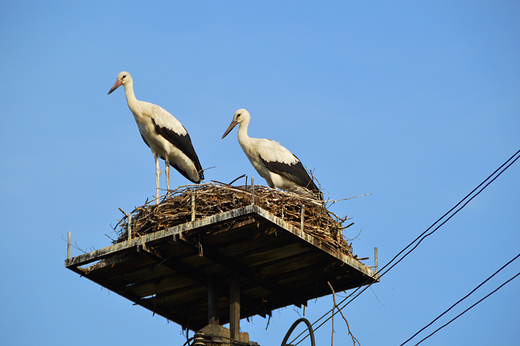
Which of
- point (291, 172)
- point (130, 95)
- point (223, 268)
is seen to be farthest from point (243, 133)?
point (223, 268)

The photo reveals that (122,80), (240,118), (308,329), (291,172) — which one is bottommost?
(308,329)

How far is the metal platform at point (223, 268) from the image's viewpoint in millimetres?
11391

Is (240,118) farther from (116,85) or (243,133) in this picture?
(116,85)

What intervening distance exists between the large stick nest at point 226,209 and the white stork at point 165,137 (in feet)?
10.9

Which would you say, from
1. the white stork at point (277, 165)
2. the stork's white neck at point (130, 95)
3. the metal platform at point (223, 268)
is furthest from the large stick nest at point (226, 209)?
the stork's white neck at point (130, 95)

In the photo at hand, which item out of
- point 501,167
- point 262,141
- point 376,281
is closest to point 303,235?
point 376,281

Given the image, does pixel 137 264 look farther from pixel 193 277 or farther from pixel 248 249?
pixel 248 249

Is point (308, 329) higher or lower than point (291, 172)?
lower

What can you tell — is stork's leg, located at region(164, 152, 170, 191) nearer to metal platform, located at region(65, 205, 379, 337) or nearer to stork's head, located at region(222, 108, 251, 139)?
stork's head, located at region(222, 108, 251, 139)

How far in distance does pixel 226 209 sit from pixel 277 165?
3.49 metres

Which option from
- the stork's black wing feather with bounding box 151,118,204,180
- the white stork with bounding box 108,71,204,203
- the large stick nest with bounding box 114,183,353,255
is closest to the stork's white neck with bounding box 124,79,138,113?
the white stork with bounding box 108,71,204,203

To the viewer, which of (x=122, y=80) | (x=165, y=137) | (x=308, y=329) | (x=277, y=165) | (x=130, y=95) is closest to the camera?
(x=308, y=329)

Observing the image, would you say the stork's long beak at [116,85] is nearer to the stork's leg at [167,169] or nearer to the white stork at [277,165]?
the stork's leg at [167,169]

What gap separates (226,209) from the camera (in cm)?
1164
